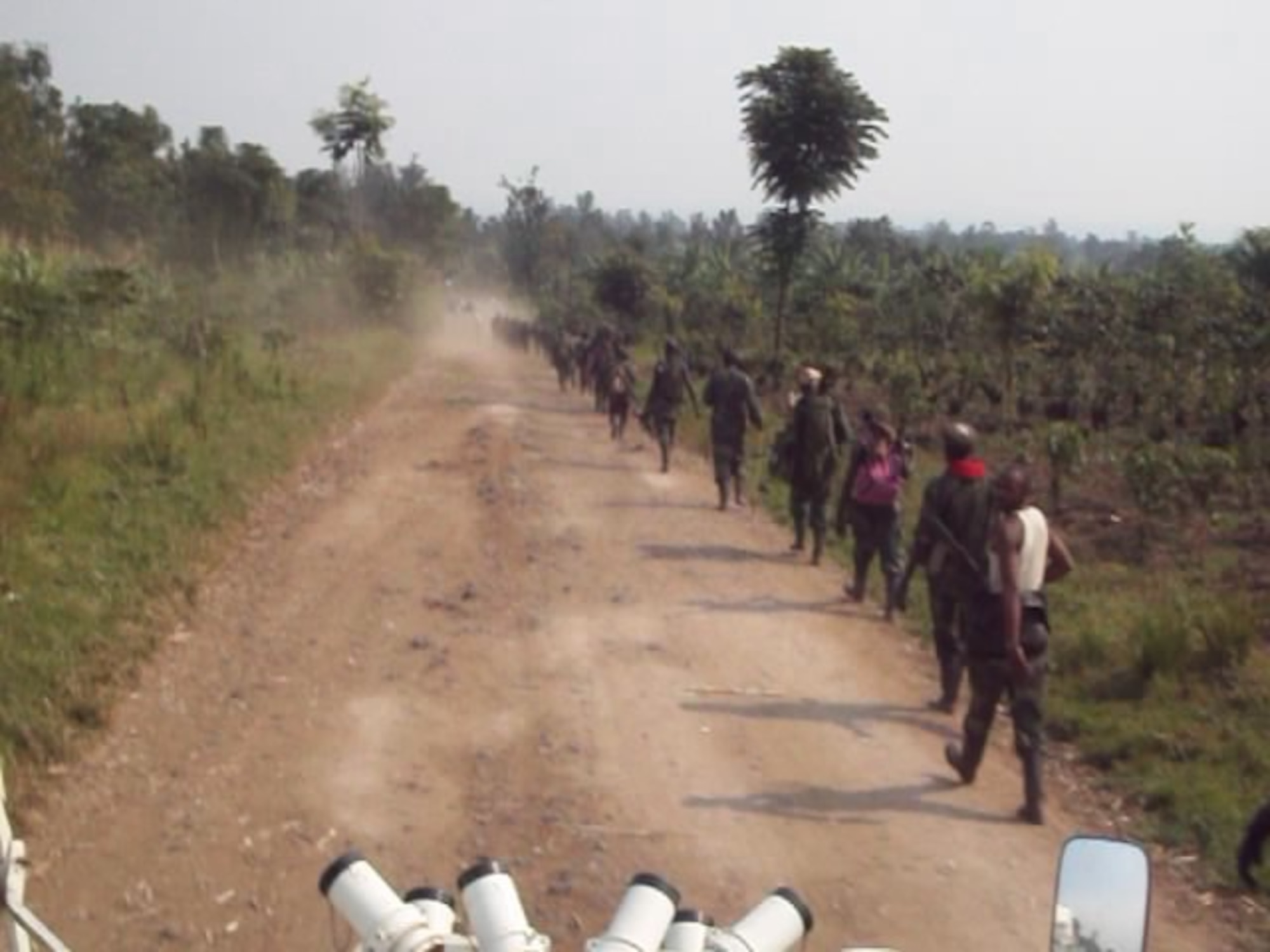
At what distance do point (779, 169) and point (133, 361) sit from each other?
10.3m

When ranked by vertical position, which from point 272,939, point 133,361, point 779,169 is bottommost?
point 272,939

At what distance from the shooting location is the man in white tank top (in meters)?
6.27

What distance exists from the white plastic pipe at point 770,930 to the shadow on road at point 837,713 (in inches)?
195

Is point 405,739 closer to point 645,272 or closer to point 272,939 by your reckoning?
point 272,939

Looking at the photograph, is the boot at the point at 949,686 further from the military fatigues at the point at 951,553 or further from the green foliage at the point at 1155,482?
the green foliage at the point at 1155,482

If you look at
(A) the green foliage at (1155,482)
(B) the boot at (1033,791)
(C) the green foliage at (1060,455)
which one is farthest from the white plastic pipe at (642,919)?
A: (C) the green foliage at (1060,455)

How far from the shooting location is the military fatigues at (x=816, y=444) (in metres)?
11.1

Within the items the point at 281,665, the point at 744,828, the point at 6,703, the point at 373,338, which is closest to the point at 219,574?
the point at 281,665

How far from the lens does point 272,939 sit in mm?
5137

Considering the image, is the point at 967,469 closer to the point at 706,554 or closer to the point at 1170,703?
the point at 1170,703

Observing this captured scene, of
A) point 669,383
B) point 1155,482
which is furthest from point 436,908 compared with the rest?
point 1155,482

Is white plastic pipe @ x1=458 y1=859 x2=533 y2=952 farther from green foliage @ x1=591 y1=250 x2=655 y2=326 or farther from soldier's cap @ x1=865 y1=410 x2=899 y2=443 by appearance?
green foliage @ x1=591 y1=250 x2=655 y2=326

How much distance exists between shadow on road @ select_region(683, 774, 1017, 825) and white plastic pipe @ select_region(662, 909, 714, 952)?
3.85m

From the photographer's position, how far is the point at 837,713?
7.73 m
